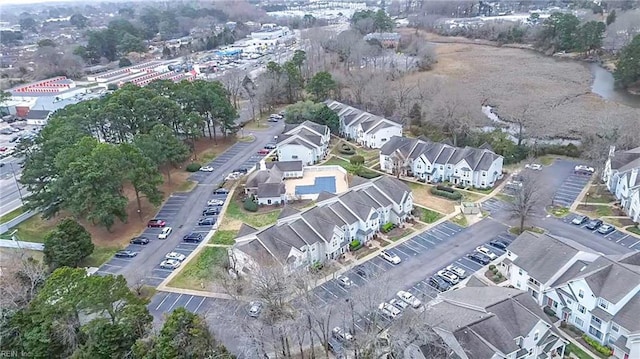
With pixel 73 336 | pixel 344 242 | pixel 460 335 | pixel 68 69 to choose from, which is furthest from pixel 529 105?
pixel 68 69

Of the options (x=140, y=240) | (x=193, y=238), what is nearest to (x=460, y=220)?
(x=193, y=238)

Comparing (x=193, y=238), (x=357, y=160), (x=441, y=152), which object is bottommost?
(x=193, y=238)

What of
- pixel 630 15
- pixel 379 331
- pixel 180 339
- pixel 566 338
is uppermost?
pixel 630 15

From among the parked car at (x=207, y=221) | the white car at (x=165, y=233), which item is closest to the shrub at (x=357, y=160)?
the parked car at (x=207, y=221)

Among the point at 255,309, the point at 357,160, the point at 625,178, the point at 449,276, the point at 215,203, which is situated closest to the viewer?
the point at 255,309

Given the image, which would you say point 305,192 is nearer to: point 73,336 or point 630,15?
point 73,336

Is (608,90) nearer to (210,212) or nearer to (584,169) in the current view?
(584,169)
